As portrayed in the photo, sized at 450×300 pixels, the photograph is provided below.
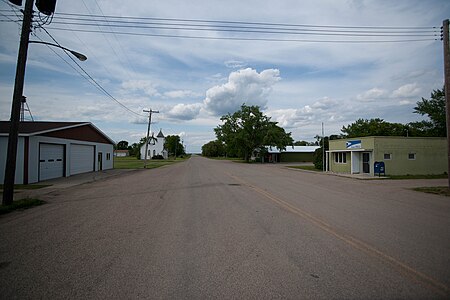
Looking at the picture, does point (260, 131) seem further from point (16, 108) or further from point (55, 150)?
point (16, 108)

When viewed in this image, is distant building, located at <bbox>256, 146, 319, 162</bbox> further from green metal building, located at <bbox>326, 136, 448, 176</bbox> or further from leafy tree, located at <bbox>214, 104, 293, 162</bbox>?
green metal building, located at <bbox>326, 136, 448, 176</bbox>

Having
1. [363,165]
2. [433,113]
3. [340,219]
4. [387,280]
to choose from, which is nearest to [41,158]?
[340,219]

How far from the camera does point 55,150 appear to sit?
2188cm

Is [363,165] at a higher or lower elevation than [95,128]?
lower

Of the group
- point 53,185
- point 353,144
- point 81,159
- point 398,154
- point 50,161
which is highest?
point 353,144

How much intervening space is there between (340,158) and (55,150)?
26293 millimetres

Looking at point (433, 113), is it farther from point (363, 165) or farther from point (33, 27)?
point (33, 27)

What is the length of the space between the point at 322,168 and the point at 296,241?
29400mm

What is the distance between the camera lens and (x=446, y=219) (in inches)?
314

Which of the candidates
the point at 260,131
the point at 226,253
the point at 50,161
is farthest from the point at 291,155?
the point at 226,253

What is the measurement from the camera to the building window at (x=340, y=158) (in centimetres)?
2959

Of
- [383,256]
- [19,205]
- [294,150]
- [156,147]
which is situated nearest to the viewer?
[383,256]

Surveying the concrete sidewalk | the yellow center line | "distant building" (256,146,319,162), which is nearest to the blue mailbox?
the yellow center line

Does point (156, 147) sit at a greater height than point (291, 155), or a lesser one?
greater
